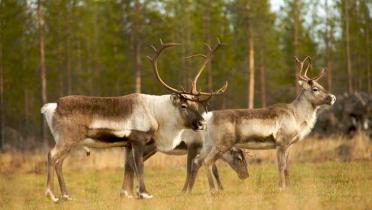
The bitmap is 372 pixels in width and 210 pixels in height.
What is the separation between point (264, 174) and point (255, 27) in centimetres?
1924

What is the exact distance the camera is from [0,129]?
3541 cm

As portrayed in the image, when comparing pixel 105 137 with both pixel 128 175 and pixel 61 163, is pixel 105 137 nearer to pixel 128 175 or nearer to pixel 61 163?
pixel 61 163

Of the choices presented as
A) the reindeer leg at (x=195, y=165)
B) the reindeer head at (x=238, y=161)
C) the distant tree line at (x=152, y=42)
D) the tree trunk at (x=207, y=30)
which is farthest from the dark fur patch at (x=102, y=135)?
the tree trunk at (x=207, y=30)

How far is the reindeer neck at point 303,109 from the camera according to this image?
13781 millimetres

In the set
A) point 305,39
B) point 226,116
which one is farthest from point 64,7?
point 226,116

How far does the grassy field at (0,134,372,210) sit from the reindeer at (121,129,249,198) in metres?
0.22

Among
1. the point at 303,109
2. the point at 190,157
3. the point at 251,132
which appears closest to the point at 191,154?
the point at 190,157

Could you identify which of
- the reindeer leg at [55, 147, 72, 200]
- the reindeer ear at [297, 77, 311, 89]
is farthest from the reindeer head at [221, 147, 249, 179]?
the reindeer leg at [55, 147, 72, 200]

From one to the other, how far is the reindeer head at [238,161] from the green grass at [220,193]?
0.74ft

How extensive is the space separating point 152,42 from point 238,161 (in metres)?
20.1

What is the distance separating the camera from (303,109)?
13.9 meters

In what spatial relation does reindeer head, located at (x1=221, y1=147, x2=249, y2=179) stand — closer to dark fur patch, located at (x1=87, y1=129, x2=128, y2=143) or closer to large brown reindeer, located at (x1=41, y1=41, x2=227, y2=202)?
large brown reindeer, located at (x1=41, y1=41, x2=227, y2=202)

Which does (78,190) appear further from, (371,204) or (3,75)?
(3,75)

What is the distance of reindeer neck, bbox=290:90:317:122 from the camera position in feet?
45.2
